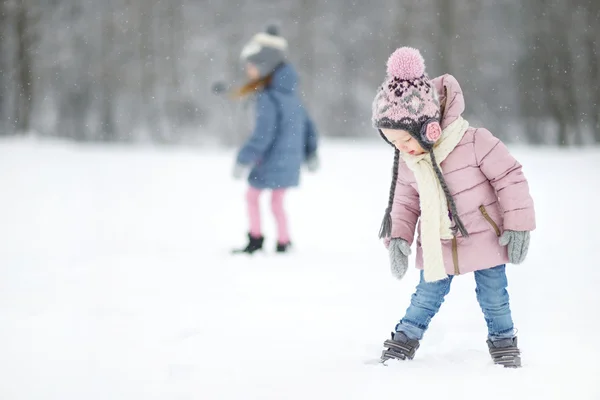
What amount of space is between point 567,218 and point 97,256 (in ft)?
15.3

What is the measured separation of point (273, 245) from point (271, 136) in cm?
122

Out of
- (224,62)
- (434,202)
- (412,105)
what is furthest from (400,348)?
(224,62)

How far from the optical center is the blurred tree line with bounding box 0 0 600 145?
1898 centimetres

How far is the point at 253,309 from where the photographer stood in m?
3.87

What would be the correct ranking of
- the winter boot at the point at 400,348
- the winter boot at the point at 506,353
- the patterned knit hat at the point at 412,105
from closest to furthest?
the patterned knit hat at the point at 412,105 < the winter boot at the point at 506,353 < the winter boot at the point at 400,348

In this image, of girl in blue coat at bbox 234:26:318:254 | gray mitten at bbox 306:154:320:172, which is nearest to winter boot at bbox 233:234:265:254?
girl in blue coat at bbox 234:26:318:254

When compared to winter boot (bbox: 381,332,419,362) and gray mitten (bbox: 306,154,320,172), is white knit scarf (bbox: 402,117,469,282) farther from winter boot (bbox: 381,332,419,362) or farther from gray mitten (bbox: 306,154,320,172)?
gray mitten (bbox: 306,154,320,172)

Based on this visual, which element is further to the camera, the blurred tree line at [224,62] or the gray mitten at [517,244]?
the blurred tree line at [224,62]

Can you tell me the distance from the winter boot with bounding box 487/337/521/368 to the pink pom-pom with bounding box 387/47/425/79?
3.91 feet

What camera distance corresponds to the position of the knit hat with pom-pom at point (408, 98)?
263cm

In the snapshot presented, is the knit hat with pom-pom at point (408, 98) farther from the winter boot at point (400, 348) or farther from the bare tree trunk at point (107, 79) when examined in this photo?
the bare tree trunk at point (107, 79)

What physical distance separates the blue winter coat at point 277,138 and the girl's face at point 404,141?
276cm

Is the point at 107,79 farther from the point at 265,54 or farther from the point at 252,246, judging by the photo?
the point at 252,246

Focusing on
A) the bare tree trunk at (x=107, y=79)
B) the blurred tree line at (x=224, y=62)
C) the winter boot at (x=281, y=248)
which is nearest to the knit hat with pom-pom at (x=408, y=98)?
the winter boot at (x=281, y=248)
